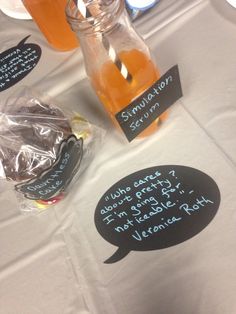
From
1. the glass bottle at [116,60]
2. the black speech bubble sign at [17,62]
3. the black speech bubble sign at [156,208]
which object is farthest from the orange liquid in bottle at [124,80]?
the black speech bubble sign at [17,62]

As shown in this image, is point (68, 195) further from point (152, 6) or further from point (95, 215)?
point (152, 6)

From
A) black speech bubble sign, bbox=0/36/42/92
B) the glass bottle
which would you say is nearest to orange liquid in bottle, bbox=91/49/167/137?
A: the glass bottle

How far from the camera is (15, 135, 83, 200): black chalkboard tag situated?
53 centimetres

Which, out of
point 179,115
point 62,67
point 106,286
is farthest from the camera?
point 62,67

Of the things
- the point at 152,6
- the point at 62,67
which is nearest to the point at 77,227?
the point at 62,67

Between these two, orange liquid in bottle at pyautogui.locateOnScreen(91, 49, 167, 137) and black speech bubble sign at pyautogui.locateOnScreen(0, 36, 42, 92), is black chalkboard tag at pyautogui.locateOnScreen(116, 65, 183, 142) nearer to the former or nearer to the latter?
orange liquid in bottle at pyautogui.locateOnScreen(91, 49, 167, 137)

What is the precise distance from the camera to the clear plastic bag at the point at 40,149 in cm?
53

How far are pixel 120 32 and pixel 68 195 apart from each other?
0.23 metres

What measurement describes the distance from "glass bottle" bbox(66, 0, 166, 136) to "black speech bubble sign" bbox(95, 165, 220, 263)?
0.36 ft

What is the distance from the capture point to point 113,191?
56 cm

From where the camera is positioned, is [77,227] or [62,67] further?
[62,67]

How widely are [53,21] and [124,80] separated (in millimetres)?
247

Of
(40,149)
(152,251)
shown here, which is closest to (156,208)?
(152,251)

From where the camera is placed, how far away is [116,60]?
0.54 m
